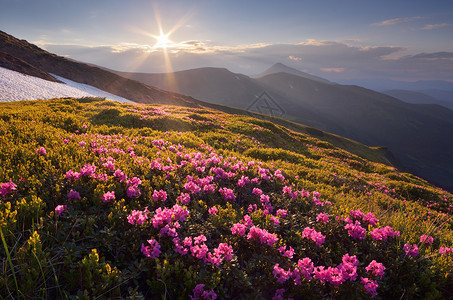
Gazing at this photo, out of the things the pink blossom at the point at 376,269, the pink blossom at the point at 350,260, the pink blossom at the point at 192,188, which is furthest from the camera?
the pink blossom at the point at 192,188

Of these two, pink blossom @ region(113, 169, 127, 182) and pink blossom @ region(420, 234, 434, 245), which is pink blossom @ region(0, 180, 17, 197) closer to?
pink blossom @ region(113, 169, 127, 182)

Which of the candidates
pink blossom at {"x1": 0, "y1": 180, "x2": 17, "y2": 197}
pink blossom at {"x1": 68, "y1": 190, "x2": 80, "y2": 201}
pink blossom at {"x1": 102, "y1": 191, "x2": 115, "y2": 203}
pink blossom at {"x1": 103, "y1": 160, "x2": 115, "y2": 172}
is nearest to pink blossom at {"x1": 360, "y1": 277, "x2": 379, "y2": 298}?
pink blossom at {"x1": 102, "y1": 191, "x2": 115, "y2": 203}

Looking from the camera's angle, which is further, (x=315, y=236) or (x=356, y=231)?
A: (x=356, y=231)

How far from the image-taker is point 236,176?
6012 millimetres

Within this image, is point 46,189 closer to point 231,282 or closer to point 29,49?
point 231,282

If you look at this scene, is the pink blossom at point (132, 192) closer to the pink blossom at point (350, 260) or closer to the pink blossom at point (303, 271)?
the pink blossom at point (303, 271)

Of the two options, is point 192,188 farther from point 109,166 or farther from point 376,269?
point 376,269

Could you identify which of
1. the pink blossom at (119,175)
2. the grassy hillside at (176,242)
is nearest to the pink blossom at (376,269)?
the grassy hillside at (176,242)

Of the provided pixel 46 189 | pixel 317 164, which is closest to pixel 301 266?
pixel 46 189

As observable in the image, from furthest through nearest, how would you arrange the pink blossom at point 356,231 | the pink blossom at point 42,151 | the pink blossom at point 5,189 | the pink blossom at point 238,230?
the pink blossom at point 42,151, the pink blossom at point 356,231, the pink blossom at point 238,230, the pink blossom at point 5,189

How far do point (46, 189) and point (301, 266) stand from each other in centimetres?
444

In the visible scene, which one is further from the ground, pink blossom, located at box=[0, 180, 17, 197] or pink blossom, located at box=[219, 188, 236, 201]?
pink blossom, located at box=[0, 180, 17, 197]

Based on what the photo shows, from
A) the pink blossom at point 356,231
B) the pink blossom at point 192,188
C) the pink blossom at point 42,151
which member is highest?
the pink blossom at point 42,151

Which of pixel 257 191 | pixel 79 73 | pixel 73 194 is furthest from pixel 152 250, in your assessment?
pixel 79 73
